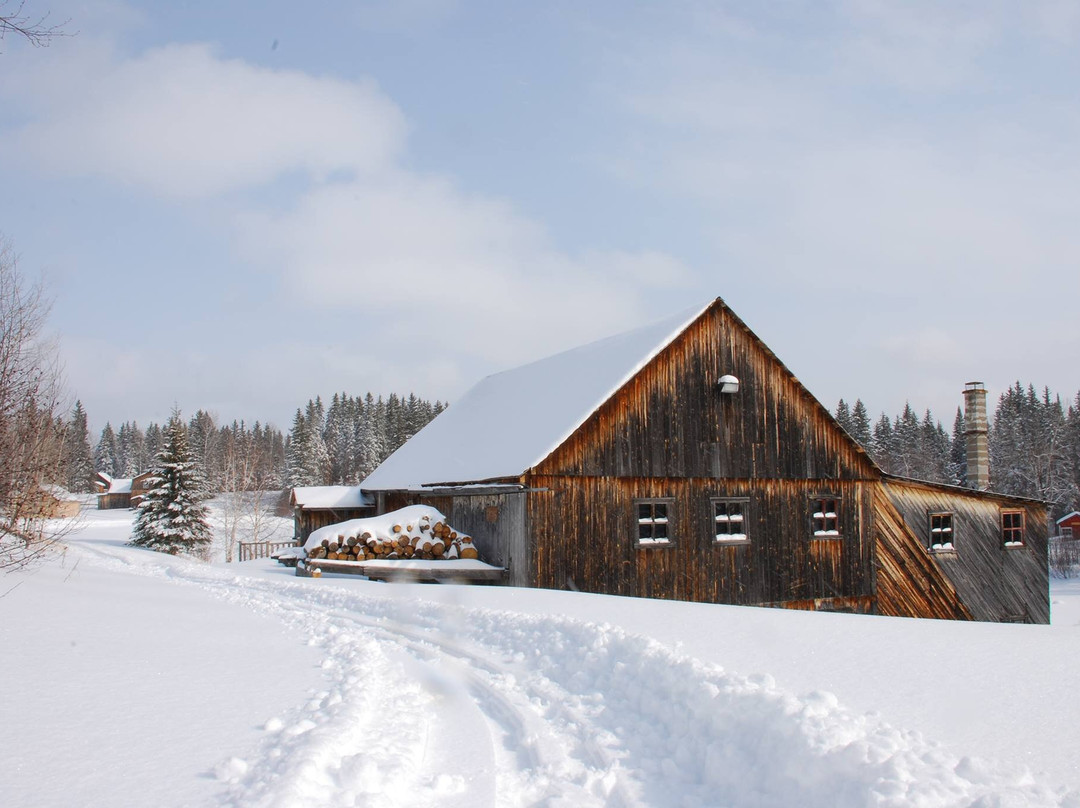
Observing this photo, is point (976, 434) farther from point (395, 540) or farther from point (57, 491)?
point (57, 491)

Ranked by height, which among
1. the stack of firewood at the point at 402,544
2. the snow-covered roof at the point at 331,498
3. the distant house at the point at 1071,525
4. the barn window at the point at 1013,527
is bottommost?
the distant house at the point at 1071,525

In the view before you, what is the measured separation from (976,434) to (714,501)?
52.0ft

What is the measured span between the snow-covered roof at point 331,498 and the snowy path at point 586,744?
19222 millimetres

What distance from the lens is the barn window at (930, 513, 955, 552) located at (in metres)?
21.5

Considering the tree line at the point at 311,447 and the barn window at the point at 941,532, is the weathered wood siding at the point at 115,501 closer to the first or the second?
the tree line at the point at 311,447

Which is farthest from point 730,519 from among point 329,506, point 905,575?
point 329,506

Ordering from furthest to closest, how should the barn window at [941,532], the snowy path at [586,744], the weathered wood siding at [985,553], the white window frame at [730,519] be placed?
the barn window at [941,532], the weathered wood siding at [985,553], the white window frame at [730,519], the snowy path at [586,744]

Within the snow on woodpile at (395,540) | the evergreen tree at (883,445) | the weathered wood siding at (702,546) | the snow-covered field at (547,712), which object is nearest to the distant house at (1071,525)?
the evergreen tree at (883,445)

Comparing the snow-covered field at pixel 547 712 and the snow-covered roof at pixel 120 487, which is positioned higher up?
the snow-covered roof at pixel 120 487

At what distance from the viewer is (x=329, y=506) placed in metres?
28.2

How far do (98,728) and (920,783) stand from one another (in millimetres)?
5762

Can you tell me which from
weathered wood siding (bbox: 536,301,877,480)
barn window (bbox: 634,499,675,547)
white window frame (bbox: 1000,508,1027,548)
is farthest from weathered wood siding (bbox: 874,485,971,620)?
barn window (bbox: 634,499,675,547)

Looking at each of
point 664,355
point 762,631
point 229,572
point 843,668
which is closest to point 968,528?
point 664,355

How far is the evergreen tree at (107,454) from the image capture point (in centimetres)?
12538
